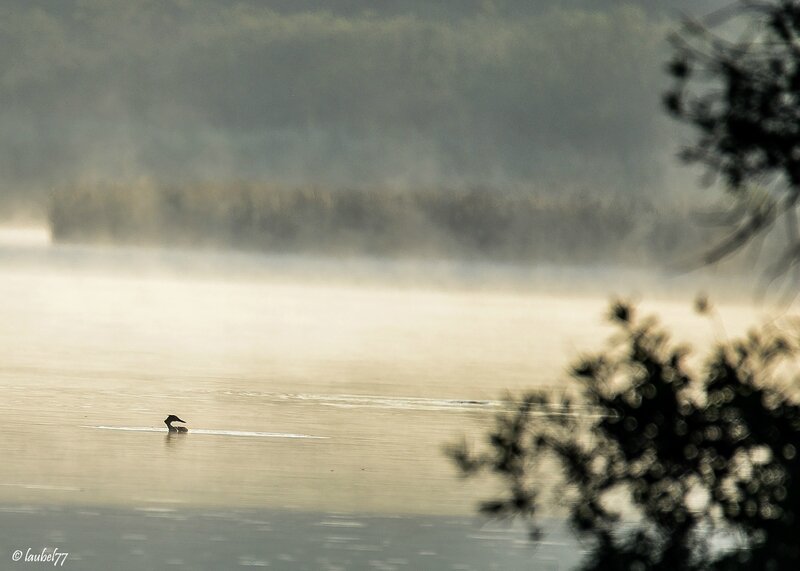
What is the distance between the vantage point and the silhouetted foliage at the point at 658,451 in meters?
8.41

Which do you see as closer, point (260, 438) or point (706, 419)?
point (706, 419)

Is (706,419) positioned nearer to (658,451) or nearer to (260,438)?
(658,451)

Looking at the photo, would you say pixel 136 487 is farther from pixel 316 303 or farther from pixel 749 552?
pixel 316 303

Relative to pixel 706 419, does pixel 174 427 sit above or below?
above

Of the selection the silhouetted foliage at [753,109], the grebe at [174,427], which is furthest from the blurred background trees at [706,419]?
the grebe at [174,427]

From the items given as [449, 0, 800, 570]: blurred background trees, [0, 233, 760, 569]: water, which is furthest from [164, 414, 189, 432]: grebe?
[449, 0, 800, 570]: blurred background trees

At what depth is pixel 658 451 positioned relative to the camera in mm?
8492

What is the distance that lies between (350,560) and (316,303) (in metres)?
101

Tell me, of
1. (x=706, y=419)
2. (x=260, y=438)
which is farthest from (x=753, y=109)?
(x=260, y=438)

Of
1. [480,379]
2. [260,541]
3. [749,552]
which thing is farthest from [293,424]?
[749,552]

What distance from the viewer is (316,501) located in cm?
1822

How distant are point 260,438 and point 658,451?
16882 millimetres

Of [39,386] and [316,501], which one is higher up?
[39,386]

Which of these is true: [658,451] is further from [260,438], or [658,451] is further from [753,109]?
[260,438]
